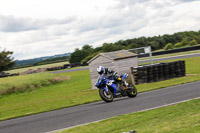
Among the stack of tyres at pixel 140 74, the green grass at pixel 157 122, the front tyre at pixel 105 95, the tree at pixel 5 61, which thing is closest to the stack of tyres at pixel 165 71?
the stack of tyres at pixel 140 74

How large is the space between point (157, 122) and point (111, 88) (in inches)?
218

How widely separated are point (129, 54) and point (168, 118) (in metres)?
13.6

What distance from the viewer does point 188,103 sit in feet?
31.8

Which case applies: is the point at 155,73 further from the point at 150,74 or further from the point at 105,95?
the point at 105,95

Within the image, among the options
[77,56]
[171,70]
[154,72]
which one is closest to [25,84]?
[154,72]

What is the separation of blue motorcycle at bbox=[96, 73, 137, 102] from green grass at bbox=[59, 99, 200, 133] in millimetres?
3590

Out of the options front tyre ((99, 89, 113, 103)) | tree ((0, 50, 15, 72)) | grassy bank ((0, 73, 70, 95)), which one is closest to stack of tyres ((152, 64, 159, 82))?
front tyre ((99, 89, 113, 103))

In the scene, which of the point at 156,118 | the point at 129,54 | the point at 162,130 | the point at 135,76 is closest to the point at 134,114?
the point at 156,118

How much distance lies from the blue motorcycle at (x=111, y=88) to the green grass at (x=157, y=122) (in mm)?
3590

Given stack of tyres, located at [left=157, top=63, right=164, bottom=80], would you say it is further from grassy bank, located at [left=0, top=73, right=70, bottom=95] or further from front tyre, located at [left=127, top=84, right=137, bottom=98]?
grassy bank, located at [left=0, top=73, right=70, bottom=95]

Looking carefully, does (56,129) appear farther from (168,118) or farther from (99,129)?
(168,118)

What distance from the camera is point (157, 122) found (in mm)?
7496

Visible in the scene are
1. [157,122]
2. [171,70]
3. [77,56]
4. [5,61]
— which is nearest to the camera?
[157,122]

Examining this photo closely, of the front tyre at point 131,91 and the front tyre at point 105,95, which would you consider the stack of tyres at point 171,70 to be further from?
the front tyre at point 105,95
